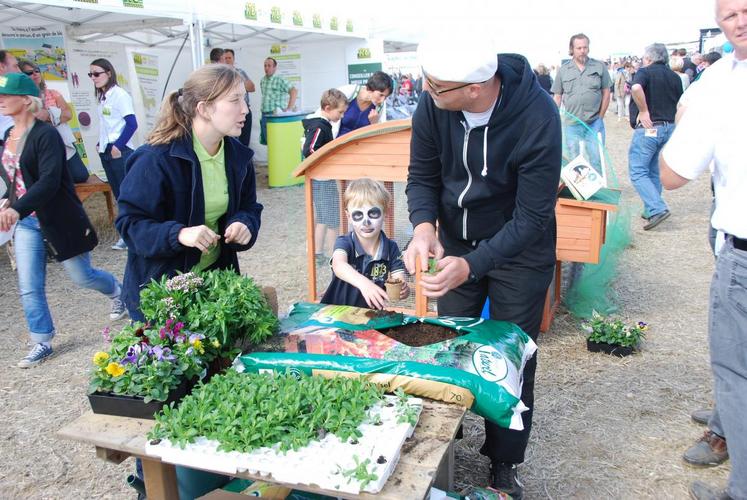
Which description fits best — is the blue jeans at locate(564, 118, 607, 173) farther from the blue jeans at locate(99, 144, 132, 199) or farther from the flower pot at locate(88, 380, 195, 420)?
the blue jeans at locate(99, 144, 132, 199)

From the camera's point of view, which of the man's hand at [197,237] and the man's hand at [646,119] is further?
the man's hand at [646,119]

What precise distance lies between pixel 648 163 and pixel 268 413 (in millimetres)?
6335

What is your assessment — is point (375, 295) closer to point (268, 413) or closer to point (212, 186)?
point (212, 186)

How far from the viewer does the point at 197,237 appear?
2.17 meters

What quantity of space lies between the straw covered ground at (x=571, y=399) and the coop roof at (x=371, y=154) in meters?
1.38

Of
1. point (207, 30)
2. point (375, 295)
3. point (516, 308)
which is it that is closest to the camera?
point (516, 308)

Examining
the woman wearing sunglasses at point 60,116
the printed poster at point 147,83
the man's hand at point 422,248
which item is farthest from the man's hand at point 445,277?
the printed poster at point 147,83

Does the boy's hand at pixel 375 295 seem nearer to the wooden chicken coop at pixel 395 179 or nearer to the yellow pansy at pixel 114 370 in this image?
the wooden chicken coop at pixel 395 179

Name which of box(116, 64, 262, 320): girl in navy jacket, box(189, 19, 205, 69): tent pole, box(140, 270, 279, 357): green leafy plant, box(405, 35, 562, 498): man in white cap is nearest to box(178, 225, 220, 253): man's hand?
box(116, 64, 262, 320): girl in navy jacket

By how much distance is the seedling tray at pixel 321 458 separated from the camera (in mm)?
1411

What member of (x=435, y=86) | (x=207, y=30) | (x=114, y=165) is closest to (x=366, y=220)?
(x=435, y=86)

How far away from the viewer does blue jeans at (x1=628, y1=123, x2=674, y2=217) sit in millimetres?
6777

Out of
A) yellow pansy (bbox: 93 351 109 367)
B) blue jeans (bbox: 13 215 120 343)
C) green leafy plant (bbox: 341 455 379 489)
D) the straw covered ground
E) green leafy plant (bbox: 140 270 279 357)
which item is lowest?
the straw covered ground

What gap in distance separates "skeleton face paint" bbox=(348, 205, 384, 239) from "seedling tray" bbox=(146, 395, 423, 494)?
5.40ft
